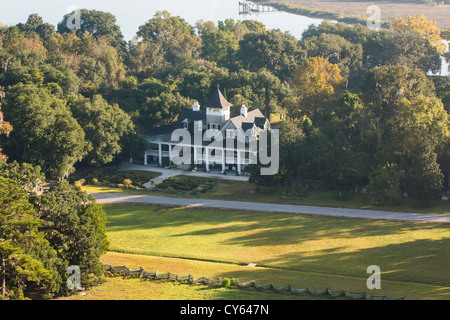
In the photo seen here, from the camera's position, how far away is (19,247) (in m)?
28.8

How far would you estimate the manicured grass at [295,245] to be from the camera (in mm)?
34094

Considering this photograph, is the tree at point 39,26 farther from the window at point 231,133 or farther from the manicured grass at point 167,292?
the manicured grass at point 167,292

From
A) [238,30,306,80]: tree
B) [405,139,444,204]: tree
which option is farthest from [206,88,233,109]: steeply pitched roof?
[405,139,444,204]: tree

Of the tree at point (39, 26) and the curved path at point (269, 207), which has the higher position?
the tree at point (39, 26)

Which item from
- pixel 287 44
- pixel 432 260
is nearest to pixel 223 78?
pixel 287 44

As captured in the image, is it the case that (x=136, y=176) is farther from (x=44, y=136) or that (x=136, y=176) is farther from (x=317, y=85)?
(x=317, y=85)

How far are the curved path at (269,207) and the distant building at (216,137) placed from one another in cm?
947

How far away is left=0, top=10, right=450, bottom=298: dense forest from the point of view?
1302 inches

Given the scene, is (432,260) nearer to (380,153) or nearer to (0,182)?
(380,153)

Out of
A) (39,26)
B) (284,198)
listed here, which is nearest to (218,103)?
(284,198)

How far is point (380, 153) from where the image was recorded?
52438 millimetres

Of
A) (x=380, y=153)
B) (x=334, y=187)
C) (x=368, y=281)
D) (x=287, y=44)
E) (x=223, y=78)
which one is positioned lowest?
(x=368, y=281)

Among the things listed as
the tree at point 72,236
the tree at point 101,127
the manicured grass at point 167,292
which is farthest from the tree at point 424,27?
the tree at point 72,236

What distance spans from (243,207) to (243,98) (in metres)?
24.9
